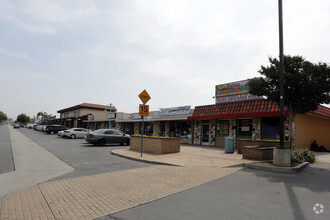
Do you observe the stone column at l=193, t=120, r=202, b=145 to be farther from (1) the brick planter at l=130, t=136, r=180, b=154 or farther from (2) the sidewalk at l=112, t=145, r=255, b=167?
(2) the sidewalk at l=112, t=145, r=255, b=167

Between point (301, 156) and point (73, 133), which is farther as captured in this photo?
point (73, 133)

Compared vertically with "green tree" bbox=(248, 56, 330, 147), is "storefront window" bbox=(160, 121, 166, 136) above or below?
below

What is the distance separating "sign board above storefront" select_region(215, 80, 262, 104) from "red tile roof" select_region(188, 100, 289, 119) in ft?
1.61

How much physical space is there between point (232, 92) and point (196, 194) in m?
13.9

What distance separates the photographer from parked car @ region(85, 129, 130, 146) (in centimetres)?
1772

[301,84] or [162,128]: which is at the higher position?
[301,84]

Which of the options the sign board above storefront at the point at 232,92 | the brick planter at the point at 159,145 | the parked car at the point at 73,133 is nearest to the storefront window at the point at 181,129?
the sign board above storefront at the point at 232,92

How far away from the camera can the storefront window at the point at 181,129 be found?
2138 centimetres

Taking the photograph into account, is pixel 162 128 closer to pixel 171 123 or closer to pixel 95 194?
pixel 171 123

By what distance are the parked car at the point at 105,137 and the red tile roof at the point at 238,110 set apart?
6806mm

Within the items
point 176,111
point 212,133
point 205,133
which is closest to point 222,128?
point 212,133

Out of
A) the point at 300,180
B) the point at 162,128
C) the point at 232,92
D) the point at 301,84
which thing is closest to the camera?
the point at 300,180

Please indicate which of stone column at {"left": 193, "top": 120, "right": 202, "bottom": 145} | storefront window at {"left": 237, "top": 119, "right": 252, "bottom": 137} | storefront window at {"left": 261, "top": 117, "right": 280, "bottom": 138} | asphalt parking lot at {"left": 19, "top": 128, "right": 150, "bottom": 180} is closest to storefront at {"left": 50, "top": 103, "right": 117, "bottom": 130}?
stone column at {"left": 193, "top": 120, "right": 202, "bottom": 145}

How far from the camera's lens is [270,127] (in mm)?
15117
